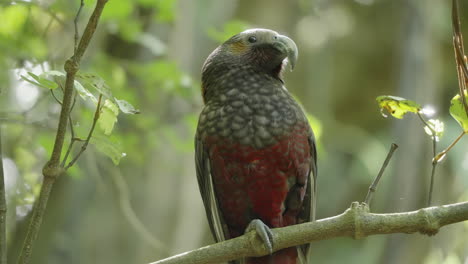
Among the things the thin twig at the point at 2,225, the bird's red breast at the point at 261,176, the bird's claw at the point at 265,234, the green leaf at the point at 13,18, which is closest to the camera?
the thin twig at the point at 2,225

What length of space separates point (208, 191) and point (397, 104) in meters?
1.20

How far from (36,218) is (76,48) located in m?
Answer: 0.54

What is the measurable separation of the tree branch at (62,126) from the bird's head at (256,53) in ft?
4.90

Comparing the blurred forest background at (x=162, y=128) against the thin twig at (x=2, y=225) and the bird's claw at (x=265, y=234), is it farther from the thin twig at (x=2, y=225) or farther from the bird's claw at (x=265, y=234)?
the bird's claw at (x=265, y=234)

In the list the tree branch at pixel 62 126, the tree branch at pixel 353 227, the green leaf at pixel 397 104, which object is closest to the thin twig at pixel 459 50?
the green leaf at pixel 397 104

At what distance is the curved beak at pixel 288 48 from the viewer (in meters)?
3.03

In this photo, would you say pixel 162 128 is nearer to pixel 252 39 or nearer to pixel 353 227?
pixel 252 39

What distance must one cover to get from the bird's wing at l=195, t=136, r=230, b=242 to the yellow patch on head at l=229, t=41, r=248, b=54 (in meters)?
0.57

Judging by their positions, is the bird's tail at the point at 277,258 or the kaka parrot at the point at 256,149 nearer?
the kaka parrot at the point at 256,149

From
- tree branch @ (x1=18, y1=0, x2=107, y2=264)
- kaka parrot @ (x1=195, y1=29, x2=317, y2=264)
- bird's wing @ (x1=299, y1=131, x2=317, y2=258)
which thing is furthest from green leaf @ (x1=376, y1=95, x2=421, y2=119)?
tree branch @ (x1=18, y1=0, x2=107, y2=264)

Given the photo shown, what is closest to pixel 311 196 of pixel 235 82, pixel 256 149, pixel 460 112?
pixel 256 149

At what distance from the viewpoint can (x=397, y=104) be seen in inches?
85.1

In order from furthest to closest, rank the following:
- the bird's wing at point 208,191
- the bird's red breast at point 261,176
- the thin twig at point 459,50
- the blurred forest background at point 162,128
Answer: the blurred forest background at point 162,128, the bird's wing at point 208,191, the bird's red breast at point 261,176, the thin twig at point 459,50

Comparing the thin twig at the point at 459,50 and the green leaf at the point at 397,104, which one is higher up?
the thin twig at the point at 459,50
